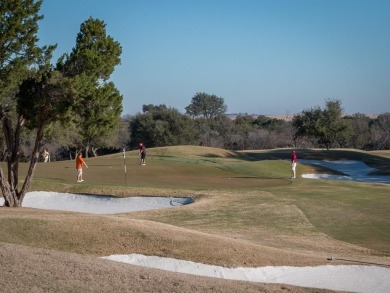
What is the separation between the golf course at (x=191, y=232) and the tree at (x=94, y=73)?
13.8 ft

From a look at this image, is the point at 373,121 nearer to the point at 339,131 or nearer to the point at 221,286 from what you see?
the point at 339,131

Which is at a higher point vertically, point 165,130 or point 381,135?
point 165,130

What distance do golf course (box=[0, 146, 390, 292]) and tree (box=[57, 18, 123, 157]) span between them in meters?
4.19

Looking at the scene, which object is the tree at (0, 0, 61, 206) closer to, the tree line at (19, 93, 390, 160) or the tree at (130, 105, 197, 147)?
the tree line at (19, 93, 390, 160)

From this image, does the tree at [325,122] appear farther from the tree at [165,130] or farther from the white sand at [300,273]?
the white sand at [300,273]

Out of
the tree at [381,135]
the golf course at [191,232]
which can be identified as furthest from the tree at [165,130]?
the golf course at [191,232]

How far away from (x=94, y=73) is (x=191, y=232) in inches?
386

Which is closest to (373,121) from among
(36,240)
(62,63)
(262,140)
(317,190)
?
(262,140)

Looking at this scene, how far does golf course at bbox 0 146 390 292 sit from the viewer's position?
31.9 ft

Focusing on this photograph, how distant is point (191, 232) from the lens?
52.3ft

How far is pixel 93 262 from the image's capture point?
10.7 metres

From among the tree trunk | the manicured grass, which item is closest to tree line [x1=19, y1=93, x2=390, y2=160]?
the manicured grass

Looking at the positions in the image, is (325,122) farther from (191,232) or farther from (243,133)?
(191,232)

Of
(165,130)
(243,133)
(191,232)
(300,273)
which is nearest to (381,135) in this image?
(243,133)
